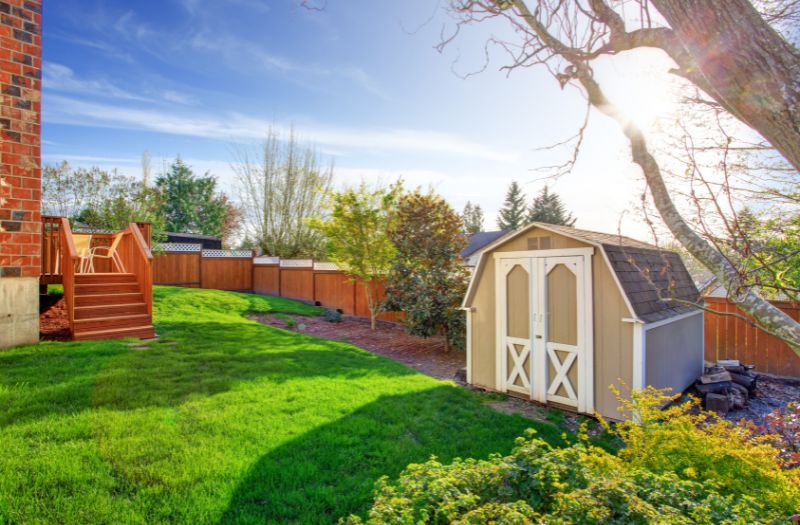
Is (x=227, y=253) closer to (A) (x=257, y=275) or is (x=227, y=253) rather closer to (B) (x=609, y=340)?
(A) (x=257, y=275)

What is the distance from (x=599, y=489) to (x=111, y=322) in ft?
23.5

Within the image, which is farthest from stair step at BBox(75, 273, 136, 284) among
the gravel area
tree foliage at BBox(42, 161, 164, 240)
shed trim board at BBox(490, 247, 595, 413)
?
the gravel area

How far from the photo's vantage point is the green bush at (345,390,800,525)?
1396 millimetres

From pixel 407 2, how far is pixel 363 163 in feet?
29.5

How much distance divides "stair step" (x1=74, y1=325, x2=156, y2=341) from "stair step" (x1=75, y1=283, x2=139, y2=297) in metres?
1.01

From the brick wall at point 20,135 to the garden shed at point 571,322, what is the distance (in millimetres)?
6481

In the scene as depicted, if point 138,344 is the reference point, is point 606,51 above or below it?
above

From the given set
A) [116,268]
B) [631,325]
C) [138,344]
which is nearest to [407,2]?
[631,325]

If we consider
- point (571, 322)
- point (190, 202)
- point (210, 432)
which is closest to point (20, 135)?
point (210, 432)

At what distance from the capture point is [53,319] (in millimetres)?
6812

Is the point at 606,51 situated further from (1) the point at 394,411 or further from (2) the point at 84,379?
(2) the point at 84,379

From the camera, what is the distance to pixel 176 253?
1470 centimetres

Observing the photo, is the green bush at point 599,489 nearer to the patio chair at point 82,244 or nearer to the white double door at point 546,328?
the white double door at point 546,328

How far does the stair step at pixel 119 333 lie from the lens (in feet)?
18.6
